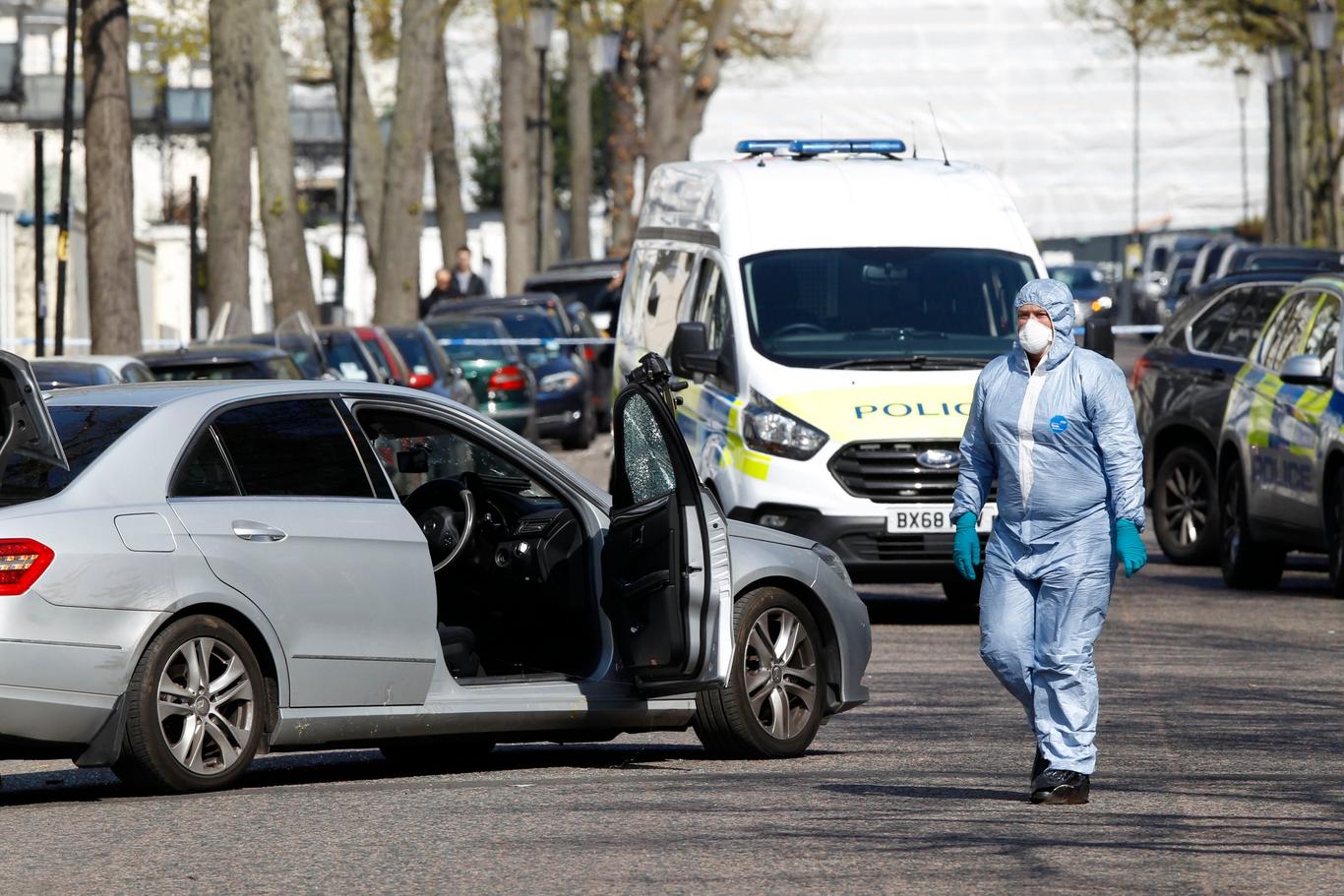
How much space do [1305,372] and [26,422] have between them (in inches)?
343

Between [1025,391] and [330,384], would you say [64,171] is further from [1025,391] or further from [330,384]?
[1025,391]

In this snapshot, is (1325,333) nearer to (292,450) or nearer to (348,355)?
(292,450)

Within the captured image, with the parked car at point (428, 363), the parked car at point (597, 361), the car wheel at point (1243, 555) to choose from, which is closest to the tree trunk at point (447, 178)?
the parked car at point (597, 361)

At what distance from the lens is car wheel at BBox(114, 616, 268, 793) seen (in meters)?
8.32

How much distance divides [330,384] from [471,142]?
8368 cm

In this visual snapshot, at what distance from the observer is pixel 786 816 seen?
317 inches

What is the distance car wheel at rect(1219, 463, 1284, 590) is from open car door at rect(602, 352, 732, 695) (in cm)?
803

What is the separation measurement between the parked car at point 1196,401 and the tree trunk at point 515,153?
29494 millimetres

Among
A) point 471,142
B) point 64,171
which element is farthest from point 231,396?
point 471,142

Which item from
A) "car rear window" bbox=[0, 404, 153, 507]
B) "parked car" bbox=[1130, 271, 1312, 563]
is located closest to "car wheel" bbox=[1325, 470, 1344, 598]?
"parked car" bbox=[1130, 271, 1312, 563]

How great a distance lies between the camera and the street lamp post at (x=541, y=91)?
151 feet

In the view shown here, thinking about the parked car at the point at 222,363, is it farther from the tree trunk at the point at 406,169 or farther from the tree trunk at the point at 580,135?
the tree trunk at the point at 580,135

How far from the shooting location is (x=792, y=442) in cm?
1399

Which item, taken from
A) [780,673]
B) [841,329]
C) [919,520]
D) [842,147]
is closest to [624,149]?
[842,147]
